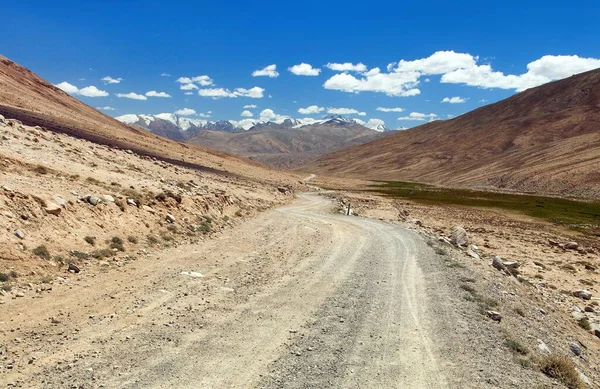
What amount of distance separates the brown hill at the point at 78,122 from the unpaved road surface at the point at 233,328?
202 ft

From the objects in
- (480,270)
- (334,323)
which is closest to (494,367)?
(334,323)

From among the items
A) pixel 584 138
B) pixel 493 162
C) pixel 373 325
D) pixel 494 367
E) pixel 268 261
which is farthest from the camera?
pixel 493 162

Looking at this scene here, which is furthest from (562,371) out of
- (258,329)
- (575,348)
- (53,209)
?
(53,209)

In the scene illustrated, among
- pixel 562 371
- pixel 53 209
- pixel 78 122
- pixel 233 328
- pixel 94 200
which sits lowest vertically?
pixel 233 328

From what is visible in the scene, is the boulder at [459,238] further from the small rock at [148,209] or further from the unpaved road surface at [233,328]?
the small rock at [148,209]

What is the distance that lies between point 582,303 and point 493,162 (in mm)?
181765

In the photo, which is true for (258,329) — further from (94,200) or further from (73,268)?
(94,200)

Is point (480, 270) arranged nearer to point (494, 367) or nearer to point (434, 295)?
point (434, 295)

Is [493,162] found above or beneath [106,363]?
above

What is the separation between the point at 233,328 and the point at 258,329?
0.73 m

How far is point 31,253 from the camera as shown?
16.5 metres

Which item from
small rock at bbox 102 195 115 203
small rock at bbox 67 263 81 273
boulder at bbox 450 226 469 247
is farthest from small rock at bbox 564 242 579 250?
small rock at bbox 67 263 81 273

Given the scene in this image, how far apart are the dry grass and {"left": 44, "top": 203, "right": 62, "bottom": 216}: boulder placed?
19.9m

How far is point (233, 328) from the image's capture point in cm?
1252
